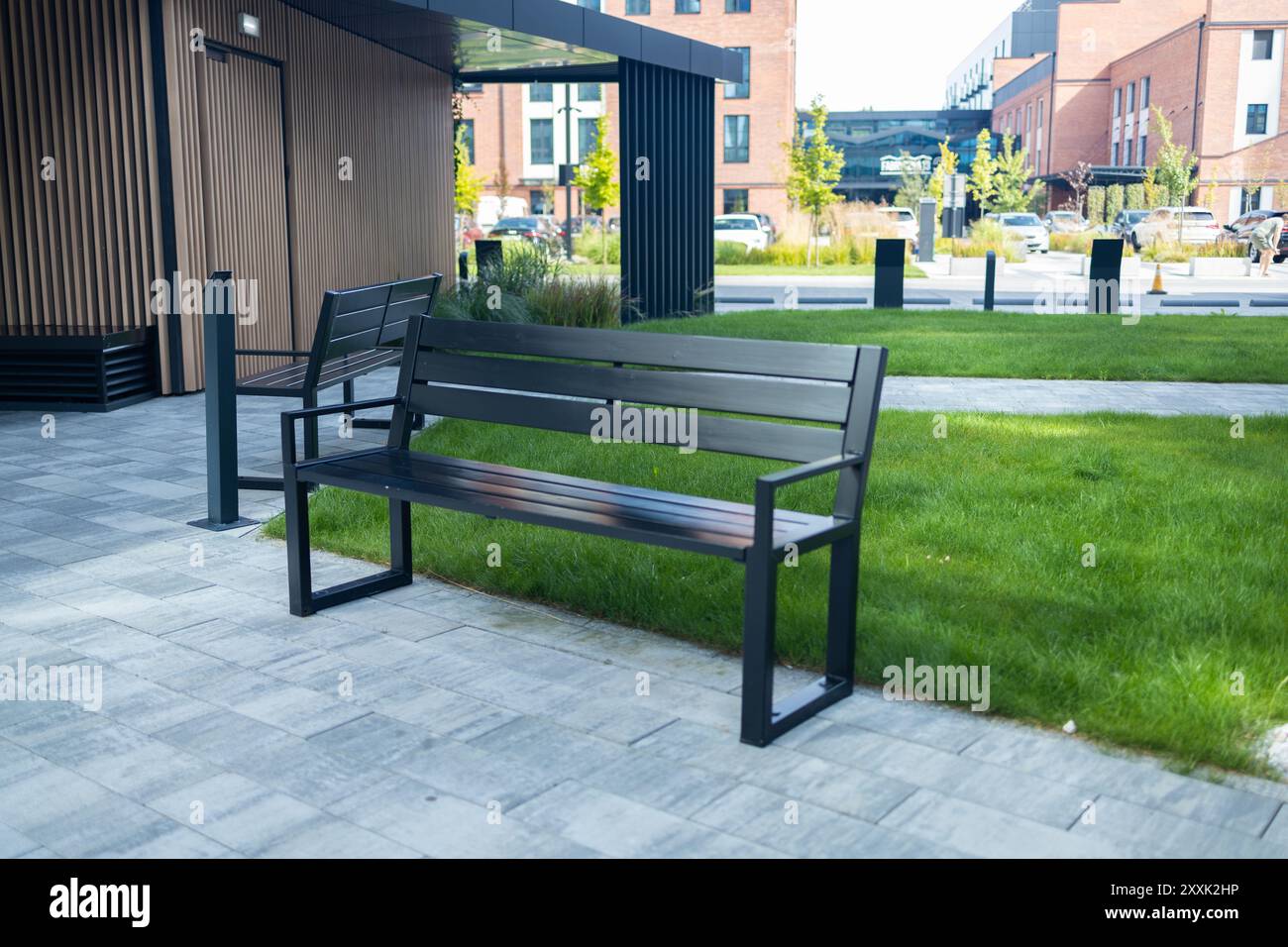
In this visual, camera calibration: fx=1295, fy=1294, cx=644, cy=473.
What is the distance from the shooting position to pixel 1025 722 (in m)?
3.92

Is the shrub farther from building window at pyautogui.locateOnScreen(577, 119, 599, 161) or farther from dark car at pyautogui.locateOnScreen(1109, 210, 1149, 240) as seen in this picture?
building window at pyautogui.locateOnScreen(577, 119, 599, 161)

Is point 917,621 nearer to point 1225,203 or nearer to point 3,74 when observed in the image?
point 3,74

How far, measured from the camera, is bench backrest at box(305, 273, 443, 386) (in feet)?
21.8

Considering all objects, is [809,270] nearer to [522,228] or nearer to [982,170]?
[522,228]

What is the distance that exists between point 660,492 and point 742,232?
115ft

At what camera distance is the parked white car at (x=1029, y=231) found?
132 ft

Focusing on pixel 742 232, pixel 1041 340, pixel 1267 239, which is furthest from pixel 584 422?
pixel 742 232

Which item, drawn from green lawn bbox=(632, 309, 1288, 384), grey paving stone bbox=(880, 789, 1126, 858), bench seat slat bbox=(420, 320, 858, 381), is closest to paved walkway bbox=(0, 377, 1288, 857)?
grey paving stone bbox=(880, 789, 1126, 858)

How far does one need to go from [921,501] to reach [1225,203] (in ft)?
184

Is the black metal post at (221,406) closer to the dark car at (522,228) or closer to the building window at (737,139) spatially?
the dark car at (522,228)

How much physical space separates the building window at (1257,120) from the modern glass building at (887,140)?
23.5 metres

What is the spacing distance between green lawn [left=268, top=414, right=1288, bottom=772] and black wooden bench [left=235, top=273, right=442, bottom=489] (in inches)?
22.5

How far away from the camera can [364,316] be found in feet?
23.9
